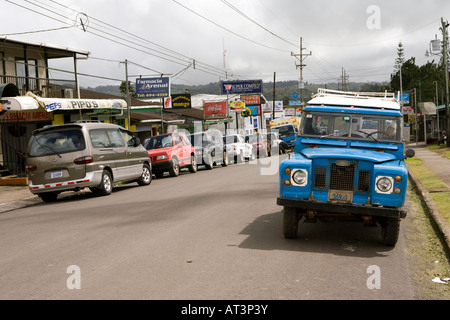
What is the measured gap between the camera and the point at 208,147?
26.3 m

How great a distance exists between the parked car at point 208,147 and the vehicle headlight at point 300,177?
17.0 meters

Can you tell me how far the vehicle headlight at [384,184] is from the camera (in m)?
7.65

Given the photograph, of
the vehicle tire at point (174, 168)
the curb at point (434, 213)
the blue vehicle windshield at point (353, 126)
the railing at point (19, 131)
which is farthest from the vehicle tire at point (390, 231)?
the railing at point (19, 131)

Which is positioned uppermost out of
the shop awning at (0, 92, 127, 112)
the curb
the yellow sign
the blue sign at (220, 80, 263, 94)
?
the blue sign at (220, 80, 263, 94)

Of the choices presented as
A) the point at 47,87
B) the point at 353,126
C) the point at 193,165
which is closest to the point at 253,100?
the point at 47,87

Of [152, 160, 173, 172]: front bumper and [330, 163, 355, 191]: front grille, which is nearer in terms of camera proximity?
[330, 163, 355, 191]: front grille

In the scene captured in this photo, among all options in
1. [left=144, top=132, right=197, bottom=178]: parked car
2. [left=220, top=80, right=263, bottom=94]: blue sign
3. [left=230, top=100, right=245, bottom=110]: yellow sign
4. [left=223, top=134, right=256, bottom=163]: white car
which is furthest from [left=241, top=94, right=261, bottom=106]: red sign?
[left=144, top=132, right=197, bottom=178]: parked car

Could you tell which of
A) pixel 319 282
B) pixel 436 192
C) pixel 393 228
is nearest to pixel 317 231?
pixel 393 228

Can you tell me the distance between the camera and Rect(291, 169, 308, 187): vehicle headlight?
26.1 ft

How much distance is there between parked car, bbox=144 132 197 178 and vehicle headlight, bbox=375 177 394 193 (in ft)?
48.2

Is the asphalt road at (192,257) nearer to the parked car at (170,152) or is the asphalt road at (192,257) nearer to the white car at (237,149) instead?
the parked car at (170,152)

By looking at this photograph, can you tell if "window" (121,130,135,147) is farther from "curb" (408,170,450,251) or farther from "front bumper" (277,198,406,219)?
"front bumper" (277,198,406,219)

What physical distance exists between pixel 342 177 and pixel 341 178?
21mm
